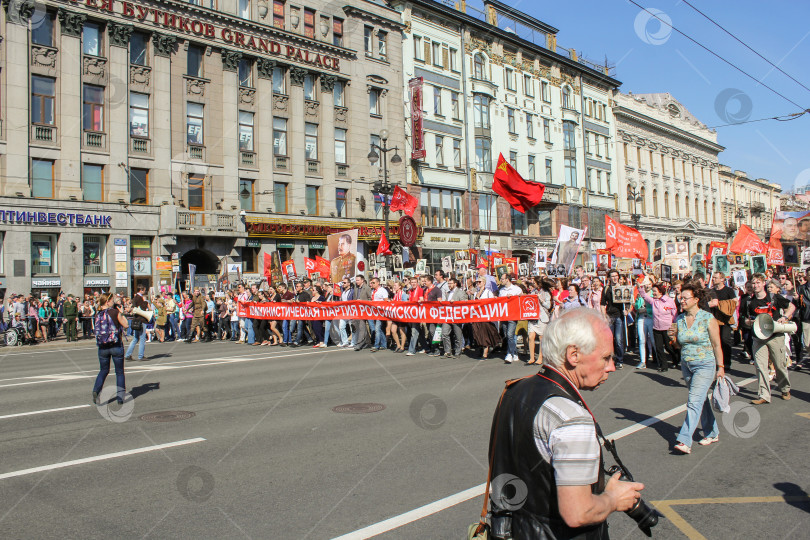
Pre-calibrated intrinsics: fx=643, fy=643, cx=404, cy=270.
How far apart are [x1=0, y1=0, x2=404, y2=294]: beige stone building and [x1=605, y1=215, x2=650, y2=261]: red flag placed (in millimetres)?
18449

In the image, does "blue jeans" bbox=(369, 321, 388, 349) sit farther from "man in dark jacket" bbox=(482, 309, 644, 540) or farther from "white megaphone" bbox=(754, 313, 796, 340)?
"man in dark jacket" bbox=(482, 309, 644, 540)

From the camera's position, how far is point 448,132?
4600 cm

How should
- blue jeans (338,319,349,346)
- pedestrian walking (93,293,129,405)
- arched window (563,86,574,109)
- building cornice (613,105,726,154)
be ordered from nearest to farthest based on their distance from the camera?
1. pedestrian walking (93,293,129,405)
2. blue jeans (338,319,349,346)
3. arched window (563,86,574,109)
4. building cornice (613,105,726,154)

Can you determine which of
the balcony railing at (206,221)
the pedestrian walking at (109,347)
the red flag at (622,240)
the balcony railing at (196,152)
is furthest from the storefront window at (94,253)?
the red flag at (622,240)

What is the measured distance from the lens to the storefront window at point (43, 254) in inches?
1125

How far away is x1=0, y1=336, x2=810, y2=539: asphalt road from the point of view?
15.9 ft

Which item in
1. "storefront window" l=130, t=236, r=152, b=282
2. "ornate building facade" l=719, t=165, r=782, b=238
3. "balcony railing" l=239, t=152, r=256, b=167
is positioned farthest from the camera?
"ornate building facade" l=719, t=165, r=782, b=238

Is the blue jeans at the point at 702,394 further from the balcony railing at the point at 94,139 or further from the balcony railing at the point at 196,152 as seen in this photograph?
the balcony railing at the point at 196,152

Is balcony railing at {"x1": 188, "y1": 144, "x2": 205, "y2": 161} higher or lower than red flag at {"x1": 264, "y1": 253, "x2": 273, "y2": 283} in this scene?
higher

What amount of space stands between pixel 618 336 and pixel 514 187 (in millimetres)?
13271

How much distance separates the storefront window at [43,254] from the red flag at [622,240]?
24.1m

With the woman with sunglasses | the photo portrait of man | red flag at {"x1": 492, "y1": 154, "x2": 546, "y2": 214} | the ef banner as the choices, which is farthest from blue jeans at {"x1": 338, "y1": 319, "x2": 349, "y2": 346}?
the woman with sunglasses

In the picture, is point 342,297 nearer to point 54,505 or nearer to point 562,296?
point 562,296

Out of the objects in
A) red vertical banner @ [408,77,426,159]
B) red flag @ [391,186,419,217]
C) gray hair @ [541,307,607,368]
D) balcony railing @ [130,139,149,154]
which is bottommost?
gray hair @ [541,307,607,368]
